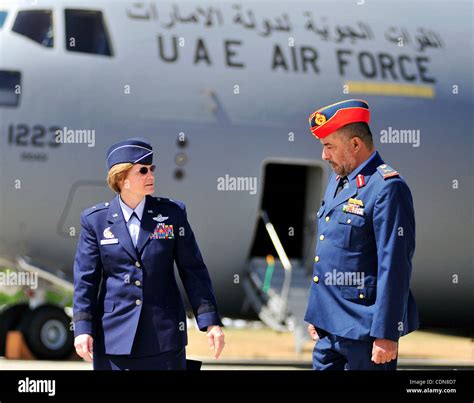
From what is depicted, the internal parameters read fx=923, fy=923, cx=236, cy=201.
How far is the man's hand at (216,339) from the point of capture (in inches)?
181

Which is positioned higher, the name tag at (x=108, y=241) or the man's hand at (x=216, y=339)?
the name tag at (x=108, y=241)

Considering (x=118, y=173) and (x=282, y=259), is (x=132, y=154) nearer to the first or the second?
(x=118, y=173)

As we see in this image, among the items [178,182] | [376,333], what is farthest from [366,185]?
[178,182]

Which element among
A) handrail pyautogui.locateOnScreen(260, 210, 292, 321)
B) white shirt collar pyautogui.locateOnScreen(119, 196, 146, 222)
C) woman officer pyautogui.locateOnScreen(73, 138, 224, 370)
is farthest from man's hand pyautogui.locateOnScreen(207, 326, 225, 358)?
handrail pyautogui.locateOnScreen(260, 210, 292, 321)

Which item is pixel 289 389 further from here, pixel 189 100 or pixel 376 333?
pixel 189 100

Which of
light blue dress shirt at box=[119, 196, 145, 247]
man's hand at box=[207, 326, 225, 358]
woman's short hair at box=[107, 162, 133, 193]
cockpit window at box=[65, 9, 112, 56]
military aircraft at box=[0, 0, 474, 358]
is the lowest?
man's hand at box=[207, 326, 225, 358]

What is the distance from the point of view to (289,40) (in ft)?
30.2

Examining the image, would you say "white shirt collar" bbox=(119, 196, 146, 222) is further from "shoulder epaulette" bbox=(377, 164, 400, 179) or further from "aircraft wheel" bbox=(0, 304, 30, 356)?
"aircraft wheel" bbox=(0, 304, 30, 356)

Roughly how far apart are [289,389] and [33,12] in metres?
5.36

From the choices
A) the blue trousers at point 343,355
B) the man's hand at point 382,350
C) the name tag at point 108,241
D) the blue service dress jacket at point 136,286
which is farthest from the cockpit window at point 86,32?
the man's hand at point 382,350

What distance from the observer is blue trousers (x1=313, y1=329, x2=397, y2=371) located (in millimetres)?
4559

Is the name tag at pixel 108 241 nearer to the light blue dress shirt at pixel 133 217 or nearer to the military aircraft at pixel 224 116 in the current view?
the light blue dress shirt at pixel 133 217

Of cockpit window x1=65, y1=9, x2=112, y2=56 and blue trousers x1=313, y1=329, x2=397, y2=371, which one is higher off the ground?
cockpit window x1=65, y1=9, x2=112, y2=56

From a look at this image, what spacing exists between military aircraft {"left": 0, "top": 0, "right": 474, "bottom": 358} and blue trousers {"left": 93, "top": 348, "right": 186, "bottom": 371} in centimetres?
421
